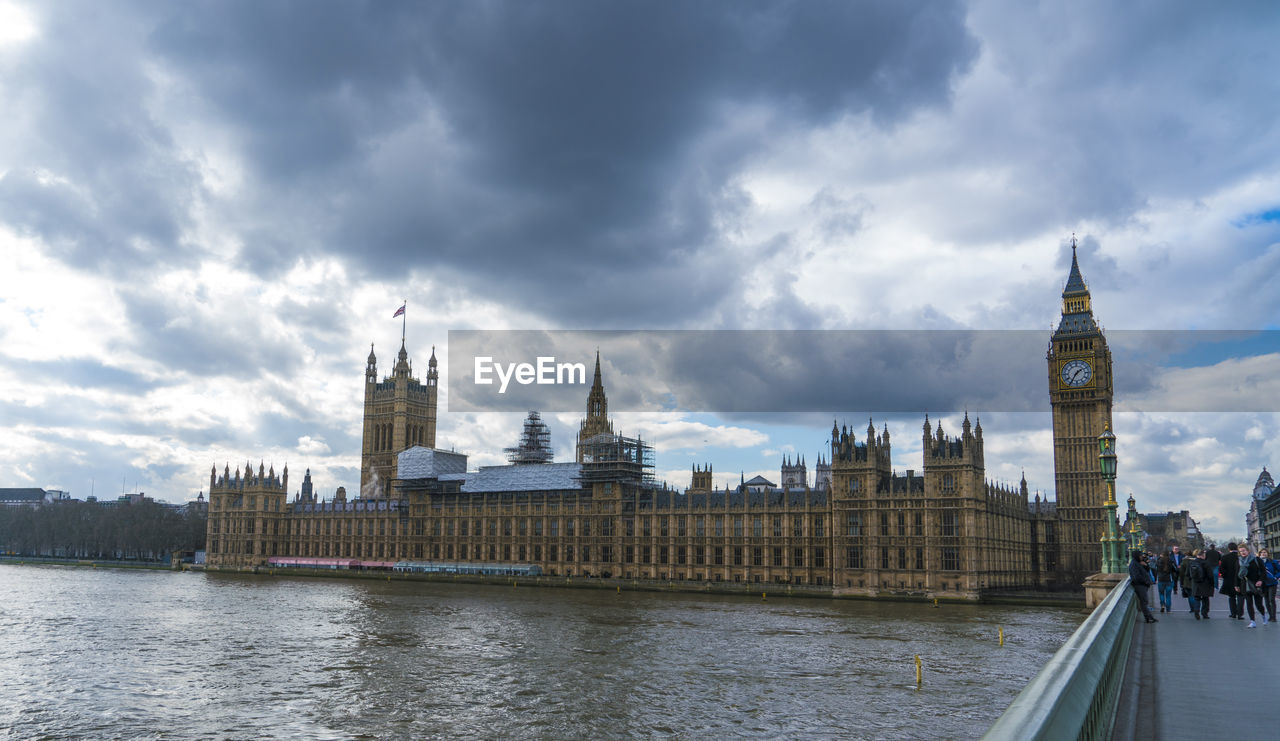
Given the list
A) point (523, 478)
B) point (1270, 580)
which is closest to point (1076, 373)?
point (523, 478)

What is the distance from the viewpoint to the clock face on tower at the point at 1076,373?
126188 millimetres

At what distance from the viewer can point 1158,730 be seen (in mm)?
10992

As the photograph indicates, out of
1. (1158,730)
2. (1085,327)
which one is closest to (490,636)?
(1158,730)

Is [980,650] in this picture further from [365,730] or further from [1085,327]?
[1085,327]

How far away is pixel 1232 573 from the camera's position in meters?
26.7

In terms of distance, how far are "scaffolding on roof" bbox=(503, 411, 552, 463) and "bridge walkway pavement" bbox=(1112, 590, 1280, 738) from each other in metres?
144

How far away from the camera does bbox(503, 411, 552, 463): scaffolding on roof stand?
16438 cm

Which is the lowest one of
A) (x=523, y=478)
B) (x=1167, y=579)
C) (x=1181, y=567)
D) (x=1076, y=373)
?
(x=1167, y=579)

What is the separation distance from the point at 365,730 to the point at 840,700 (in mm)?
18494

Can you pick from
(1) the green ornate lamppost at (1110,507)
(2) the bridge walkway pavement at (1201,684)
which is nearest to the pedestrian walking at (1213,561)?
(2) the bridge walkway pavement at (1201,684)

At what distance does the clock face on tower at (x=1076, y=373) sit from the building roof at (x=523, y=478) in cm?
7024

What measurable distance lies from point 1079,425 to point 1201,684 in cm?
12334

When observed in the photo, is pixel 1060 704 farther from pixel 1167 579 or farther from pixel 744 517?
pixel 744 517

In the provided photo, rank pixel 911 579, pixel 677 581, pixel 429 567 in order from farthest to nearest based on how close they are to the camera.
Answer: pixel 429 567
pixel 677 581
pixel 911 579
